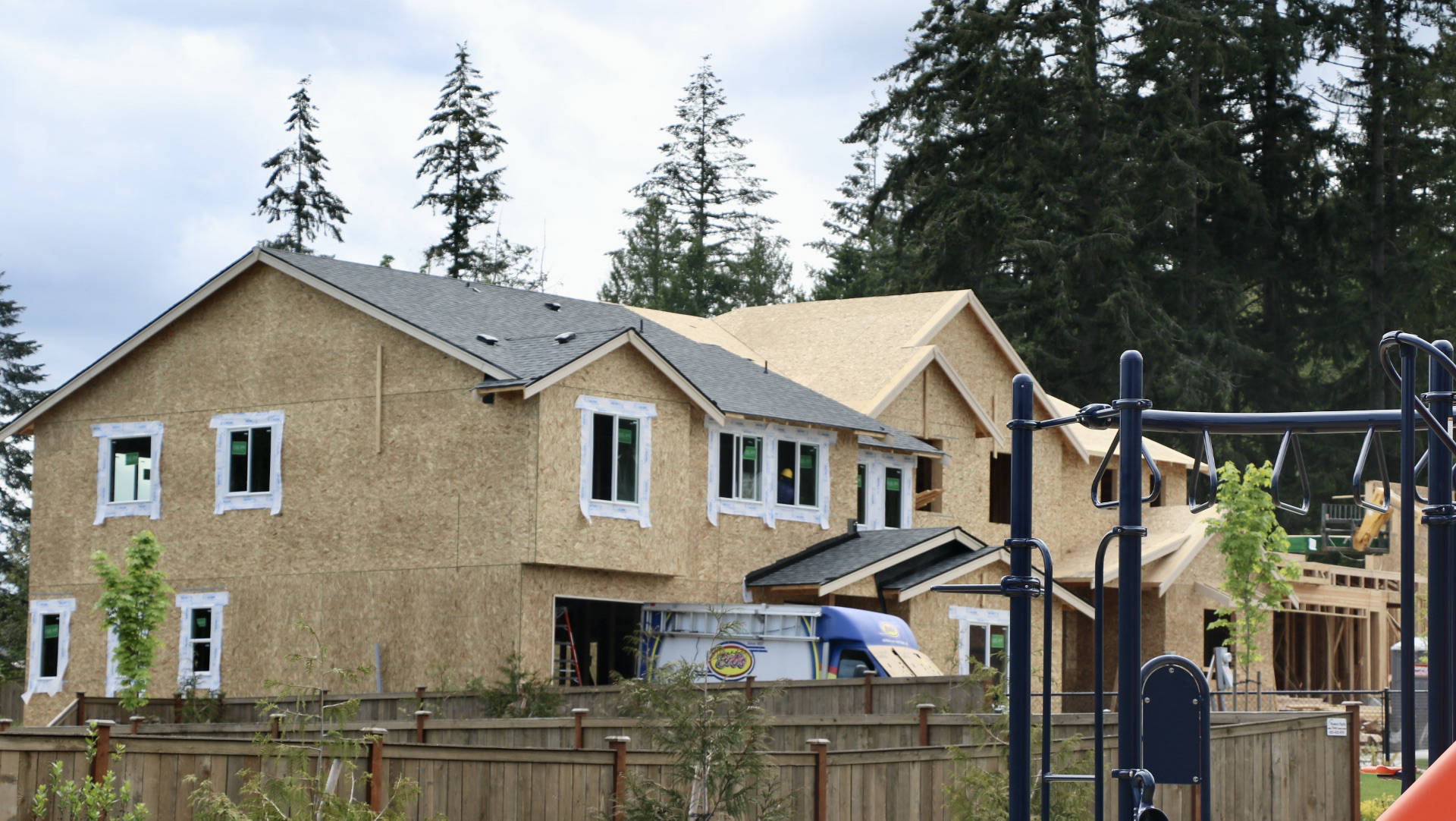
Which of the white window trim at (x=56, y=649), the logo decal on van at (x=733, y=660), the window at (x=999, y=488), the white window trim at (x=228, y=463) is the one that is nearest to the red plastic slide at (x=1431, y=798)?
the logo decal on van at (x=733, y=660)

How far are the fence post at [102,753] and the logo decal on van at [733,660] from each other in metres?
17.0

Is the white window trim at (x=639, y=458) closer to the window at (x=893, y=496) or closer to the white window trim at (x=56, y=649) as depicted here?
the window at (x=893, y=496)

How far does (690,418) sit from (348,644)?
23.7ft

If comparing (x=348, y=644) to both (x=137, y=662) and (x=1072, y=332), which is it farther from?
(x=1072, y=332)

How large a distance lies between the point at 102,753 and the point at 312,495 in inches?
737

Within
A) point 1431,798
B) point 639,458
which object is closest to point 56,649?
point 639,458

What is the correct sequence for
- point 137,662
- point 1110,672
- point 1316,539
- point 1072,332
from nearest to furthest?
1. point 137,662
2. point 1110,672
3. point 1316,539
4. point 1072,332

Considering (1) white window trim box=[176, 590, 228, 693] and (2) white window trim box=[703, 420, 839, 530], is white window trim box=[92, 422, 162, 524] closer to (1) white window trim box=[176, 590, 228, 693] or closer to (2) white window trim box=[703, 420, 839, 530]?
(1) white window trim box=[176, 590, 228, 693]

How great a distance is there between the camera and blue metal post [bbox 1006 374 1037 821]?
801 cm

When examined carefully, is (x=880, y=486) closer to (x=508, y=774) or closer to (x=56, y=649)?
(x=56, y=649)

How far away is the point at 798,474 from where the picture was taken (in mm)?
34562

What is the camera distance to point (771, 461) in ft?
111

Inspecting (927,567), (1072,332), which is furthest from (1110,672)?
(1072,332)

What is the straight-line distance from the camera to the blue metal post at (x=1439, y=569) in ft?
22.4
